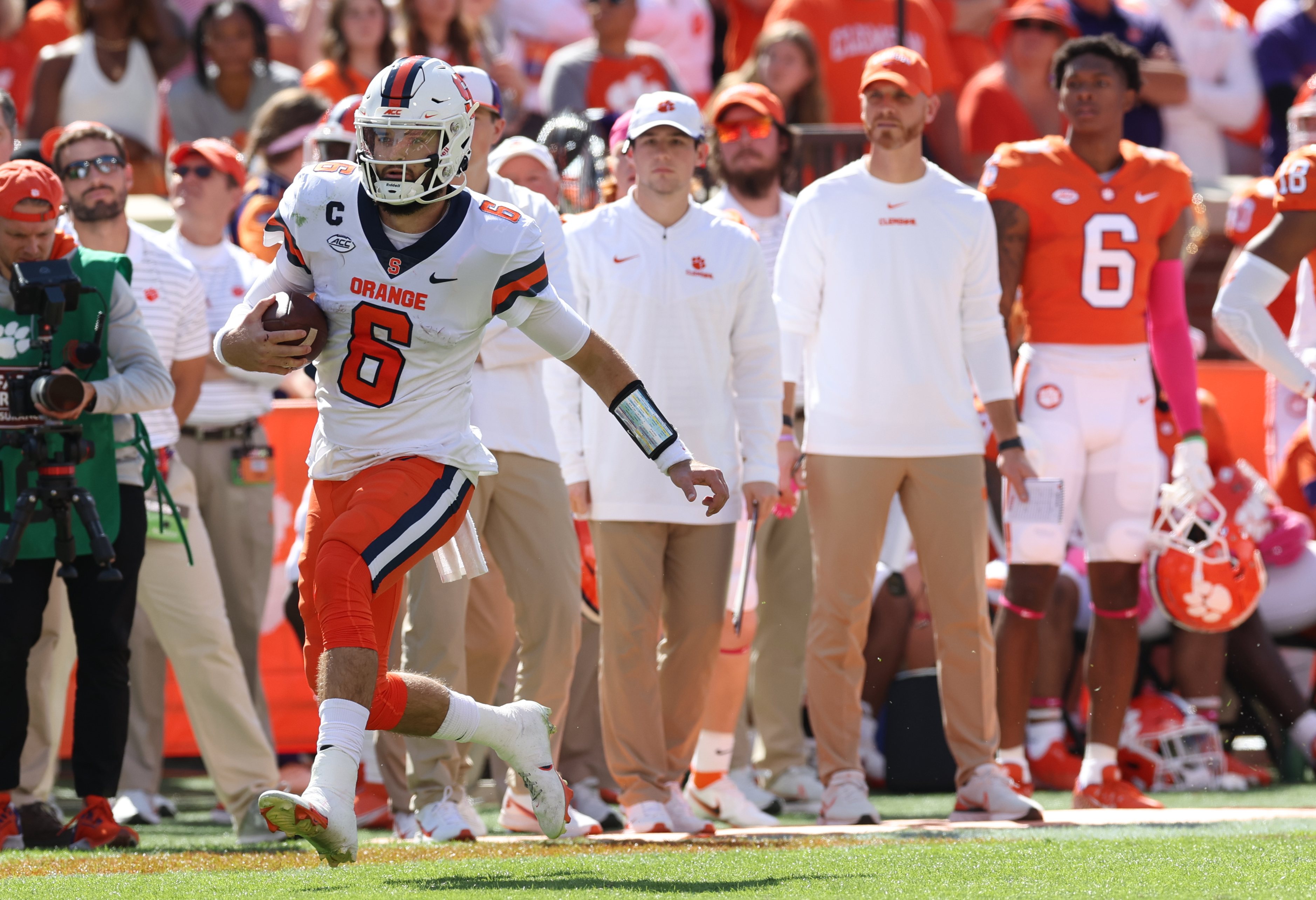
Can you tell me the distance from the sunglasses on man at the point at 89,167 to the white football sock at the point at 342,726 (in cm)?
287

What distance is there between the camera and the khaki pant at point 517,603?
5.85 m

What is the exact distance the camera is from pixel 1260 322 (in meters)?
6.45

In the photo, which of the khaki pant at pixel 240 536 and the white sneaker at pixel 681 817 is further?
the khaki pant at pixel 240 536

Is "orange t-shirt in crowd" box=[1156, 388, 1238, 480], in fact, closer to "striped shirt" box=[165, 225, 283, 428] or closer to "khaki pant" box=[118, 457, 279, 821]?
"striped shirt" box=[165, 225, 283, 428]

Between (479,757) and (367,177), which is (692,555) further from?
(367,177)

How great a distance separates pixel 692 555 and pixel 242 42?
4.67m

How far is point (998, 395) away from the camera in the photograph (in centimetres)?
641

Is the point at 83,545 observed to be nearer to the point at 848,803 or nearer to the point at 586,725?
the point at 586,725

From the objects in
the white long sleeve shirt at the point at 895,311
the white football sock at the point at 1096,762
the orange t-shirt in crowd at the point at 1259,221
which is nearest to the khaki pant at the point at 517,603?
the white long sleeve shirt at the point at 895,311

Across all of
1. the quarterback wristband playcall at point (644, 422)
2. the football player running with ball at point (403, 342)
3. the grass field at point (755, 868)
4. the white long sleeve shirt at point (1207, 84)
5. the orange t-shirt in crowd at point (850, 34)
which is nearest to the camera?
the grass field at point (755, 868)

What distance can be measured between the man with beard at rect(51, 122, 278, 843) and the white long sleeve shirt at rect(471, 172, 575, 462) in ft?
3.43

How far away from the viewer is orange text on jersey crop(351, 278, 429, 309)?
468 centimetres

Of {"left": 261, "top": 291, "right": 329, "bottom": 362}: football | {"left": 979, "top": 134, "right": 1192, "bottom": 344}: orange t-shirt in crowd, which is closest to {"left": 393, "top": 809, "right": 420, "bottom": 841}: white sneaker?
{"left": 261, "top": 291, "right": 329, "bottom": 362}: football

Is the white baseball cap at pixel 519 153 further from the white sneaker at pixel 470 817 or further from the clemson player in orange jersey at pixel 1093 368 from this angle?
the white sneaker at pixel 470 817
